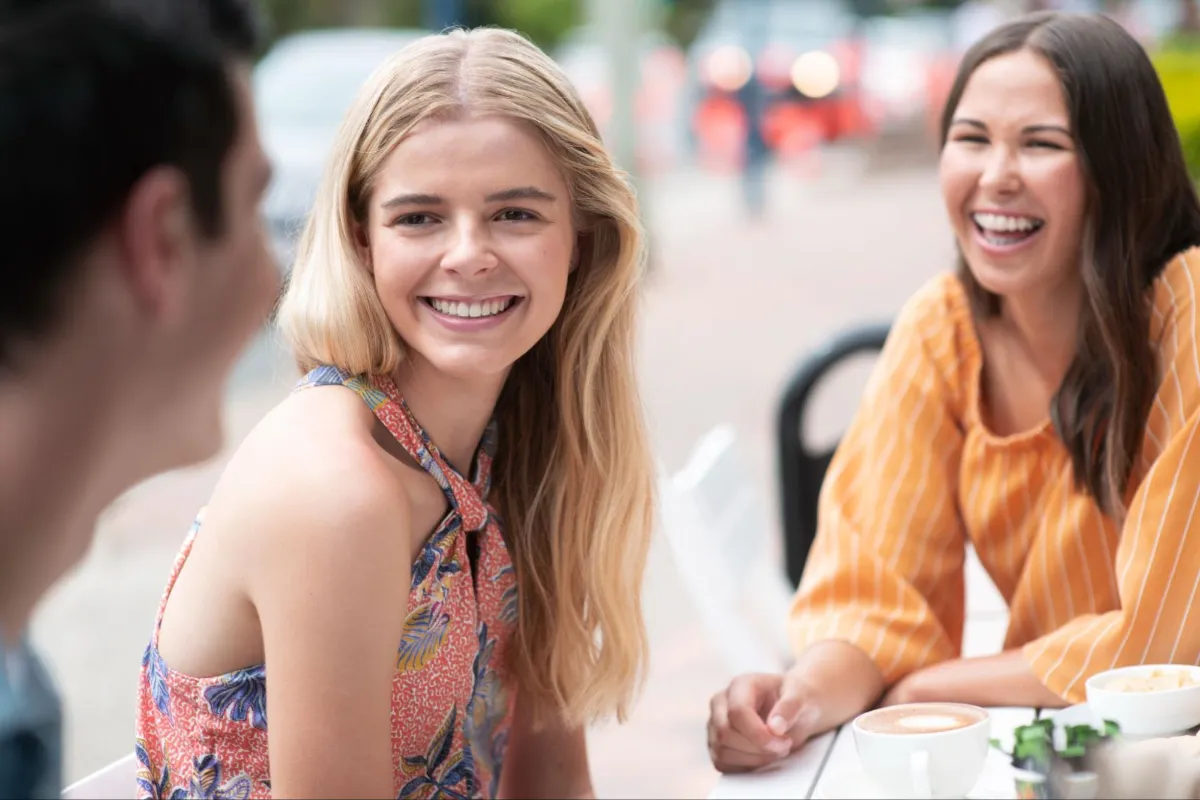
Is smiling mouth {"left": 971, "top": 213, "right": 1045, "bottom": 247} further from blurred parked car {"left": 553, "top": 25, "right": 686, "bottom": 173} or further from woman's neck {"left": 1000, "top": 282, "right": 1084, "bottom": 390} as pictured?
blurred parked car {"left": 553, "top": 25, "right": 686, "bottom": 173}

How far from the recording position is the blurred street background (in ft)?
14.5

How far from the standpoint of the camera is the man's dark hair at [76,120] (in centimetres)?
88

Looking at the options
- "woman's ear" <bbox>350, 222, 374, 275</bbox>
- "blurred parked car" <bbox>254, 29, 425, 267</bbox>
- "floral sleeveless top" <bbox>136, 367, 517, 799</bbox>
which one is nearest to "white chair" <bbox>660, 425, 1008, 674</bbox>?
"floral sleeveless top" <bbox>136, 367, 517, 799</bbox>

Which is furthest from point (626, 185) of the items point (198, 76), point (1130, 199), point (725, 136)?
point (725, 136)

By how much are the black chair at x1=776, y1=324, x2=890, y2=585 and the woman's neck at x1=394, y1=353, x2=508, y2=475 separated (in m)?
1.24

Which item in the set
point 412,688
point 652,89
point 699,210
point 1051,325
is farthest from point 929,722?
point 652,89

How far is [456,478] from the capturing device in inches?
72.8

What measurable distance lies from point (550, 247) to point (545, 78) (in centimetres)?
20

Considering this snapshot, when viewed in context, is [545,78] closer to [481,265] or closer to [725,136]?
[481,265]

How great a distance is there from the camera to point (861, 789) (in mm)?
1654

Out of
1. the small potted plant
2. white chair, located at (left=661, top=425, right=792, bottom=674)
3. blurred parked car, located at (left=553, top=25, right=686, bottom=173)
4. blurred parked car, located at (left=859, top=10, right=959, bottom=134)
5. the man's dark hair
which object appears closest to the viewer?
the man's dark hair

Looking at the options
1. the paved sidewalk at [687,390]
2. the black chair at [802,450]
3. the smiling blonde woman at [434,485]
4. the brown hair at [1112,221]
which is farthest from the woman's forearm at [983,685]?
the black chair at [802,450]

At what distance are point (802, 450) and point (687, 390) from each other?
167 inches

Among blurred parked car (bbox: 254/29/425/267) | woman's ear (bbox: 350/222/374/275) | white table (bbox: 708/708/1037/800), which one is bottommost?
white table (bbox: 708/708/1037/800)
